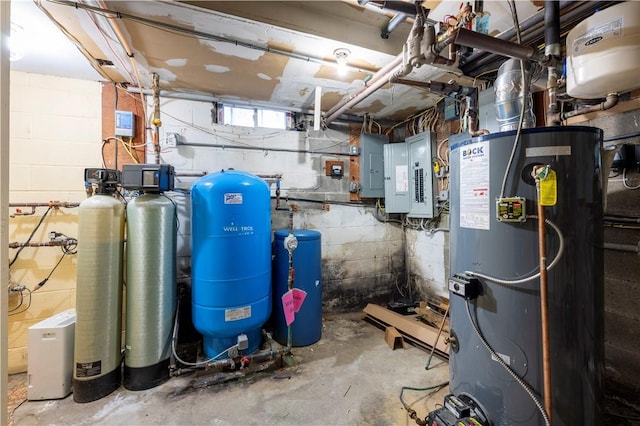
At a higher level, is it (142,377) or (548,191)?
(548,191)

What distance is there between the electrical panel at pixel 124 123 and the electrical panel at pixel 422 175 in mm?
2914

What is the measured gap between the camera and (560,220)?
3.86ft

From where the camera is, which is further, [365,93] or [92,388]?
[365,93]

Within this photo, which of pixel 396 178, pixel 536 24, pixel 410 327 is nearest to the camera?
pixel 536 24

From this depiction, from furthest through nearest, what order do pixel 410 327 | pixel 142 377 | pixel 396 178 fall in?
pixel 396 178, pixel 410 327, pixel 142 377

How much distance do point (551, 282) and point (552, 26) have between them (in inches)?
48.4

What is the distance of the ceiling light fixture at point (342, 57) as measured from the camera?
6.45 ft

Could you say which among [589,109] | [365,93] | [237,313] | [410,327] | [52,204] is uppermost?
[365,93]

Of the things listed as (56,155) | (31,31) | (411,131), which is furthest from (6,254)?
(411,131)

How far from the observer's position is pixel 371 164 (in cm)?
351

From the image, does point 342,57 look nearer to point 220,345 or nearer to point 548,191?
point 548,191

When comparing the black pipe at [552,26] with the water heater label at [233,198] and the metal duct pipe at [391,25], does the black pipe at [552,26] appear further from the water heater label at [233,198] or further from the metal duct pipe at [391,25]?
the water heater label at [233,198]

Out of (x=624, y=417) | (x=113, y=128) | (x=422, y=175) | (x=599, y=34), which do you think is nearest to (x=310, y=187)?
(x=422, y=175)

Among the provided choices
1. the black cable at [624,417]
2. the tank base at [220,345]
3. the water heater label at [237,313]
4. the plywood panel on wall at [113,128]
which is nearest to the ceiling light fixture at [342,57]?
the plywood panel on wall at [113,128]
